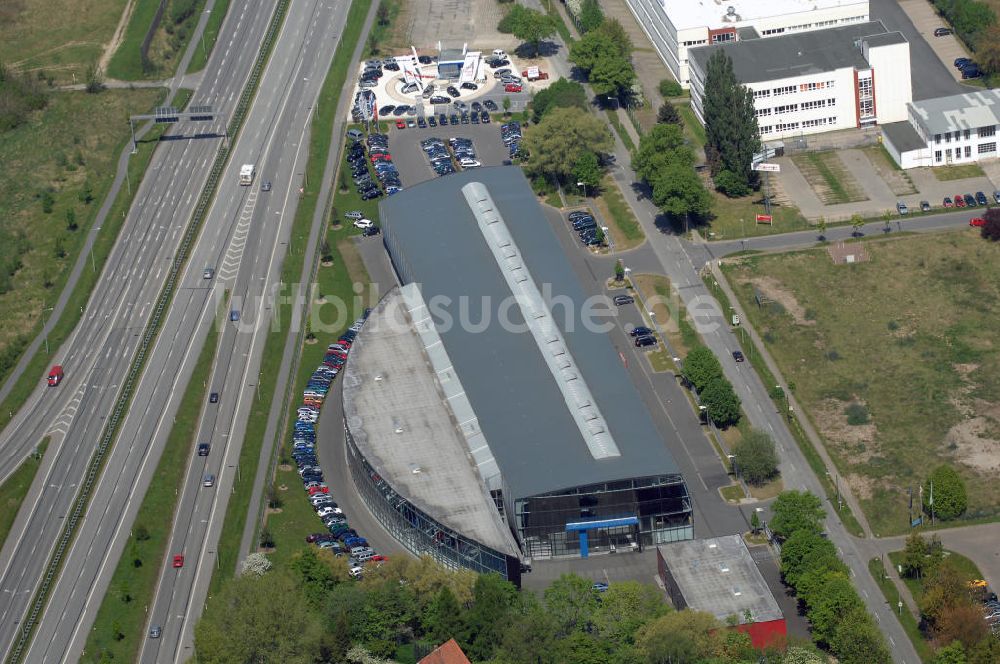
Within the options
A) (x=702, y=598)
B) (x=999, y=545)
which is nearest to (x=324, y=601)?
(x=702, y=598)

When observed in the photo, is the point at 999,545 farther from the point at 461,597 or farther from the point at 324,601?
the point at 324,601

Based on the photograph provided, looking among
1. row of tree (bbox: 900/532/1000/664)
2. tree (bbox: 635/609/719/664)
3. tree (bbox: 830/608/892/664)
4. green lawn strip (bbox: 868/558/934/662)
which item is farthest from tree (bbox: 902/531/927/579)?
tree (bbox: 635/609/719/664)

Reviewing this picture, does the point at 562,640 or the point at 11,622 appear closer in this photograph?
the point at 562,640

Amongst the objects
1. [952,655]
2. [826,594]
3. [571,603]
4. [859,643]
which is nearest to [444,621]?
[571,603]

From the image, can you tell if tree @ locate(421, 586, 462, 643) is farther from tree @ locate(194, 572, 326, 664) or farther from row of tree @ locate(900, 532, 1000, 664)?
row of tree @ locate(900, 532, 1000, 664)

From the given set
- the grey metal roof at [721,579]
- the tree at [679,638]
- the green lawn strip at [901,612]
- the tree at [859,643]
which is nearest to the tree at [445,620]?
the tree at [679,638]

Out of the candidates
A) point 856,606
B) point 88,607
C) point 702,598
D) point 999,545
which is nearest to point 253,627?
point 88,607

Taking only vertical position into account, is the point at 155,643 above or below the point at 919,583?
above
